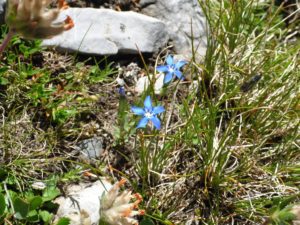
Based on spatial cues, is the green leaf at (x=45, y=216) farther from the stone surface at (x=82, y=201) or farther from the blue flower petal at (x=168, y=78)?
the blue flower petal at (x=168, y=78)

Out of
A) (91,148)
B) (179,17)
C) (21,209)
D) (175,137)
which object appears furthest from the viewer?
(179,17)

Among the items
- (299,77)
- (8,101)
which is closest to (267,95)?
(299,77)

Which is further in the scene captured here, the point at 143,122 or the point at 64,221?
the point at 143,122

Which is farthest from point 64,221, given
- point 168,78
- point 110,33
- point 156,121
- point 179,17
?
point 179,17

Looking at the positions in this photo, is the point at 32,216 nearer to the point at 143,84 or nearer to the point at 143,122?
the point at 143,122

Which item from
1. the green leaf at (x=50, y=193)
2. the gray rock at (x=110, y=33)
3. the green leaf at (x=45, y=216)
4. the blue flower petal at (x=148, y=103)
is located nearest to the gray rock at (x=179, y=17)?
Answer: the gray rock at (x=110, y=33)

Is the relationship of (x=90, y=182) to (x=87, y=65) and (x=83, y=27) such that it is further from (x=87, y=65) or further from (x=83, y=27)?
(x=83, y=27)
